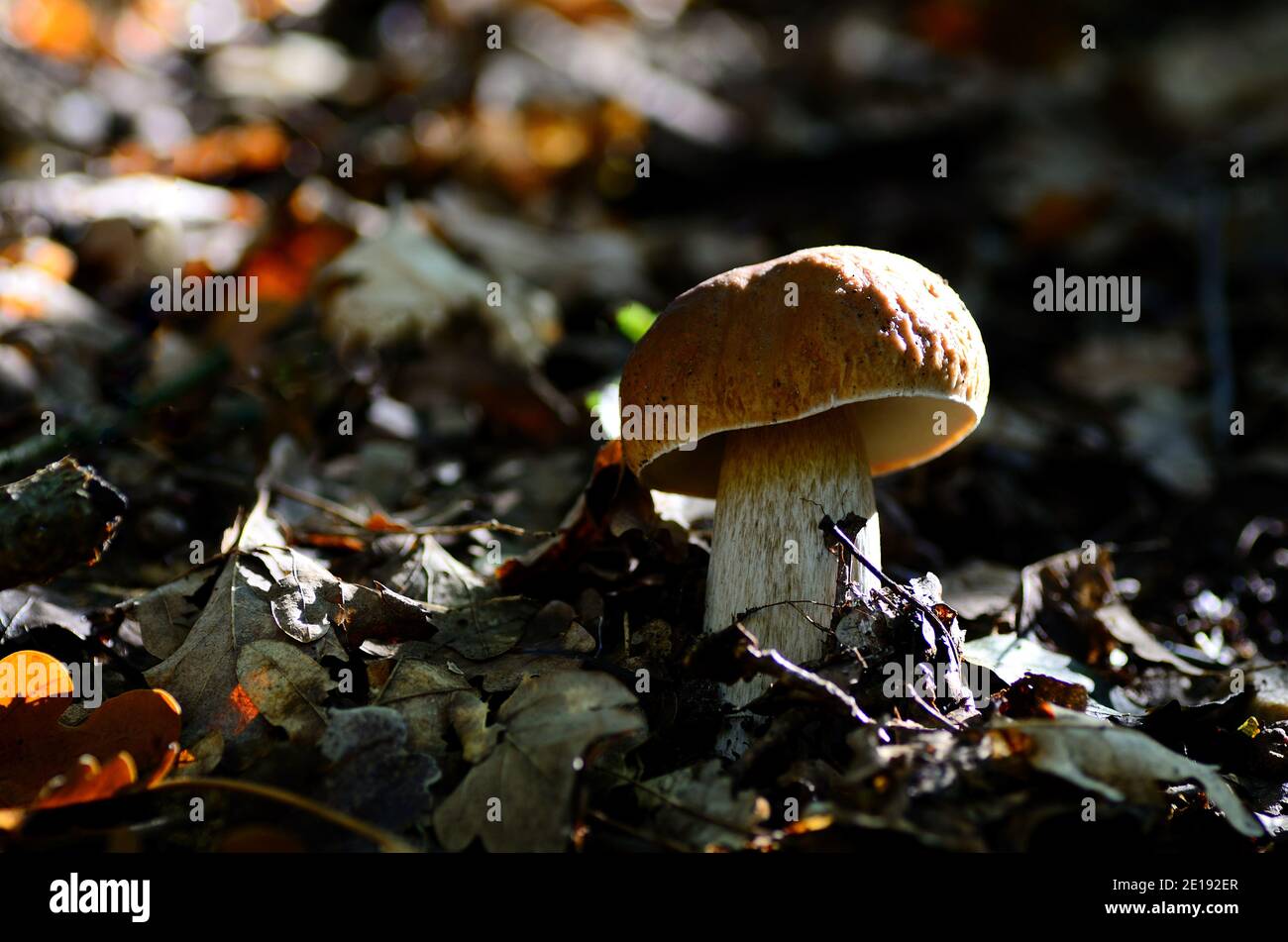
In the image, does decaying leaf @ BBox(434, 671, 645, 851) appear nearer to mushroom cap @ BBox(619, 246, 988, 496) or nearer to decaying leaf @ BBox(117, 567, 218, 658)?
mushroom cap @ BBox(619, 246, 988, 496)

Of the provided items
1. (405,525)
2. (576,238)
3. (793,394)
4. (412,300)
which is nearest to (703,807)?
(793,394)

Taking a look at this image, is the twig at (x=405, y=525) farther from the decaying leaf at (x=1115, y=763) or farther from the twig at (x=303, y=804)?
the decaying leaf at (x=1115, y=763)

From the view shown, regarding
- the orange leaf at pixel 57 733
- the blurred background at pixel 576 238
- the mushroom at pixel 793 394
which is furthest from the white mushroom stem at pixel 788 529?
the orange leaf at pixel 57 733

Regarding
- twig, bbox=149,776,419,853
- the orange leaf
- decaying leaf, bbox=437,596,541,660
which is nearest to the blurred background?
decaying leaf, bbox=437,596,541,660

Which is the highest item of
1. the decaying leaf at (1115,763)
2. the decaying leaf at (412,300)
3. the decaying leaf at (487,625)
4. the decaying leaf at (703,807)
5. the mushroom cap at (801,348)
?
the decaying leaf at (412,300)
